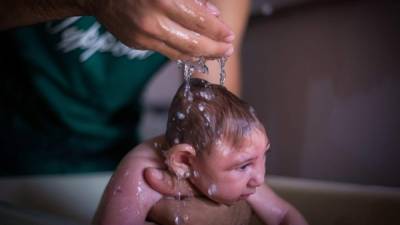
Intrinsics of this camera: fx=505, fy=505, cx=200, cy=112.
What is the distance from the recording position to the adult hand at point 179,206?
2.10 ft

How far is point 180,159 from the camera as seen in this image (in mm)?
628

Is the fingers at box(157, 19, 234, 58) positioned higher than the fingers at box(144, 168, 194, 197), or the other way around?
the fingers at box(157, 19, 234, 58)

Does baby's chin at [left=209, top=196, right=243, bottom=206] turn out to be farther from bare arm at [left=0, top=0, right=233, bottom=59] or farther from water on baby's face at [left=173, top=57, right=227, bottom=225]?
bare arm at [left=0, top=0, right=233, bottom=59]

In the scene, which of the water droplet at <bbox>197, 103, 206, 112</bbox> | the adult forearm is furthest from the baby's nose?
the adult forearm

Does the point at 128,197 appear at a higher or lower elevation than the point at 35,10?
lower

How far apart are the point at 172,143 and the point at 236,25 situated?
1.55 ft

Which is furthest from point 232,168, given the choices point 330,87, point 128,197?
point 330,87

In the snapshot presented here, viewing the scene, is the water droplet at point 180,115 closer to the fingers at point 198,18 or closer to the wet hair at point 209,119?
the wet hair at point 209,119

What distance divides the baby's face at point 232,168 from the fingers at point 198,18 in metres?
0.14

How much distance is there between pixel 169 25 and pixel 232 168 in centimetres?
19

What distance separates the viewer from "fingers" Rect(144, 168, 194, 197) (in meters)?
0.64

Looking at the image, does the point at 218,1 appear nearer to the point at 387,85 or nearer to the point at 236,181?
the point at 387,85

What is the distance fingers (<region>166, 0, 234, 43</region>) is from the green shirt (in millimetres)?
638

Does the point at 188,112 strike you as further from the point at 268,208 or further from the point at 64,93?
the point at 64,93
